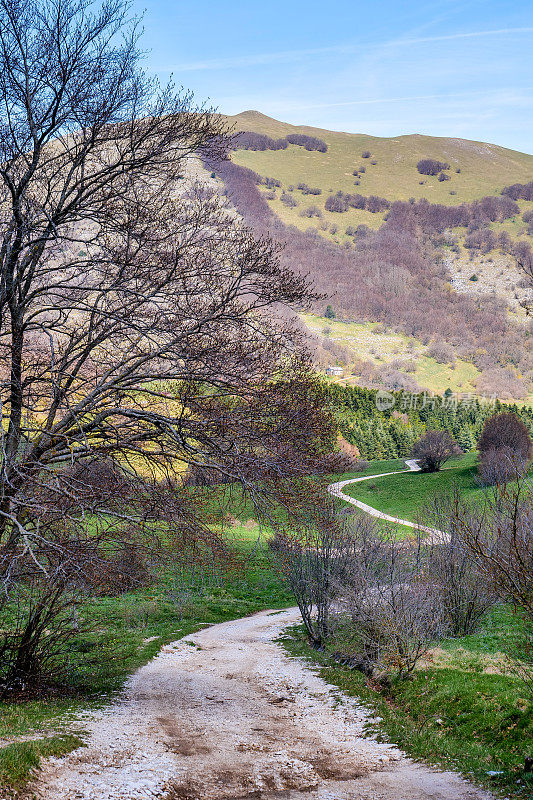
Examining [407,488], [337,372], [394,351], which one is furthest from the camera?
[394,351]

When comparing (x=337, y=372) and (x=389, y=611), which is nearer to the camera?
(x=389, y=611)

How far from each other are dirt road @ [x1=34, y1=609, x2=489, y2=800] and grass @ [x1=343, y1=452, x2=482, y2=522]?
3610cm

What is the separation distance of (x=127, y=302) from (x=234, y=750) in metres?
7.34

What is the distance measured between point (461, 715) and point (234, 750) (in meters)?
4.13

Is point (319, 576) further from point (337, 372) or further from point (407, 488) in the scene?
point (337, 372)

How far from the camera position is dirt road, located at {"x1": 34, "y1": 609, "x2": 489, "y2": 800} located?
7.14 m

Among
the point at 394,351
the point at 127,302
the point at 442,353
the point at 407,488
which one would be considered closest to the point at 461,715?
the point at 127,302

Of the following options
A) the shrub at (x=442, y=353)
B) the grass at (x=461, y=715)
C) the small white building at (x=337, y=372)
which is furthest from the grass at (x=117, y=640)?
the shrub at (x=442, y=353)

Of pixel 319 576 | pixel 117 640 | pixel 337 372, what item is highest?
pixel 337 372

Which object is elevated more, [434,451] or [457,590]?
[457,590]

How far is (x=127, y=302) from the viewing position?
1098 cm

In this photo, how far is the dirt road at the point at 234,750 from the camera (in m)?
7.14

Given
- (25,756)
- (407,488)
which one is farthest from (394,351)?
(25,756)

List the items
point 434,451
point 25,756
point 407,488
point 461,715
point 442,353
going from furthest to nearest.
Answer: point 442,353, point 434,451, point 407,488, point 461,715, point 25,756
